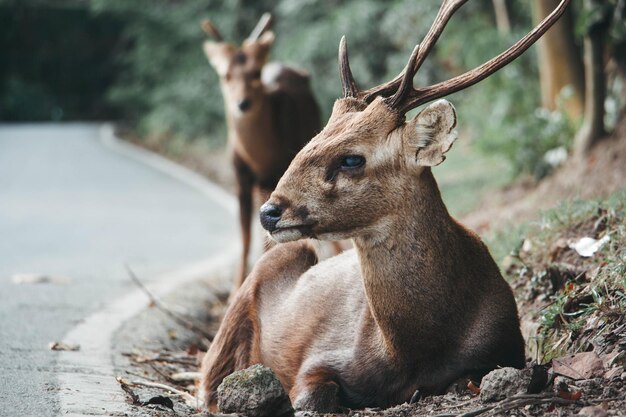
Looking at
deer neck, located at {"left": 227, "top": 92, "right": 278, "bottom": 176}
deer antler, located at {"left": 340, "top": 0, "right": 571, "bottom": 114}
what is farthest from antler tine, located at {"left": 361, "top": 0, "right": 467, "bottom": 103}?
deer neck, located at {"left": 227, "top": 92, "right": 278, "bottom": 176}

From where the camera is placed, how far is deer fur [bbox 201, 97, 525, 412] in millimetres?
4258

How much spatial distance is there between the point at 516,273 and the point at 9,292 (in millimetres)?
3600

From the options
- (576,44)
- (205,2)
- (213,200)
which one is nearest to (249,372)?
(576,44)

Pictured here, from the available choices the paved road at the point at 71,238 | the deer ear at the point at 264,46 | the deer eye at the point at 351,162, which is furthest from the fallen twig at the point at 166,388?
the deer ear at the point at 264,46

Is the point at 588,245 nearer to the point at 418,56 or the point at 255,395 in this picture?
the point at 418,56

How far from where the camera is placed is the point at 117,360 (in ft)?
17.6

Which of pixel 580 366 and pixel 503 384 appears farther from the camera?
pixel 580 366

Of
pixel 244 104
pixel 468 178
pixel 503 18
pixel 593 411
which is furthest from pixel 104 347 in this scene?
pixel 503 18

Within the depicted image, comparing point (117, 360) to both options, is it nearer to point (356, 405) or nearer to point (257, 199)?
point (356, 405)

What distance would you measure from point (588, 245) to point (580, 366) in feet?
4.51

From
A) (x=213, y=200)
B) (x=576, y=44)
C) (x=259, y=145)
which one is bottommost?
(x=213, y=200)

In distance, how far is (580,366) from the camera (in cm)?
426

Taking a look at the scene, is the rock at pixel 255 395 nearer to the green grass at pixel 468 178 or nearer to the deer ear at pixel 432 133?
the deer ear at pixel 432 133

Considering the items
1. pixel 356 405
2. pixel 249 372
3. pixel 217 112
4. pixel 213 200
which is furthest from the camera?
pixel 217 112
